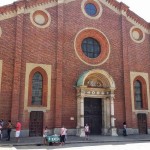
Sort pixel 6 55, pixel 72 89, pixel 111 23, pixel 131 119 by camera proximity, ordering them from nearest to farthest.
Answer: pixel 6 55
pixel 72 89
pixel 131 119
pixel 111 23

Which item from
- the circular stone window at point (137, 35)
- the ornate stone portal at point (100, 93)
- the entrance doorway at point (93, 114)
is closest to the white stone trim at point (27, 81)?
the ornate stone portal at point (100, 93)

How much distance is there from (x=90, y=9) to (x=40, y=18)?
19.0ft

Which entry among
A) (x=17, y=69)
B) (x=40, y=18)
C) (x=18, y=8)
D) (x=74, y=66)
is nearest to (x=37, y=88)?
(x=17, y=69)

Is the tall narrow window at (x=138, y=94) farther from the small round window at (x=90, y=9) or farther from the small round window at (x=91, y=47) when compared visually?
the small round window at (x=90, y=9)

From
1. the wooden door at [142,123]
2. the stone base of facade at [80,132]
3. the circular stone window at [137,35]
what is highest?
the circular stone window at [137,35]

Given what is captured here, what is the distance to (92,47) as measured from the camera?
26406 millimetres

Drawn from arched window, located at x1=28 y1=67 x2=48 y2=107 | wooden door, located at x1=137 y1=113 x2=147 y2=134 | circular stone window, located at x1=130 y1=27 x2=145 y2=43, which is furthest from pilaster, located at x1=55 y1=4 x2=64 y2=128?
wooden door, located at x1=137 y1=113 x2=147 y2=134

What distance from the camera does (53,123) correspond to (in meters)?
22.6

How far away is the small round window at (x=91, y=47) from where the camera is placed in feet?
85.1

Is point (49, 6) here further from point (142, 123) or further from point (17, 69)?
point (142, 123)

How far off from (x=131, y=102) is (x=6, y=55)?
13.3m

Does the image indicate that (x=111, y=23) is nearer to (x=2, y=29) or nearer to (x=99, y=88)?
(x=99, y=88)

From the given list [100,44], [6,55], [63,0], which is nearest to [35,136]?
[6,55]

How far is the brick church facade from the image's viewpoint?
2225 centimetres
